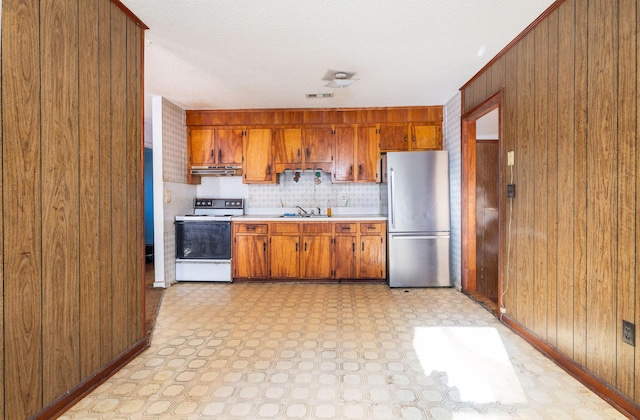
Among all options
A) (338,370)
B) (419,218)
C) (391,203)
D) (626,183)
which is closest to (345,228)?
(391,203)

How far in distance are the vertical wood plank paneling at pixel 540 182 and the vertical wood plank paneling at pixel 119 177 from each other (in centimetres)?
287

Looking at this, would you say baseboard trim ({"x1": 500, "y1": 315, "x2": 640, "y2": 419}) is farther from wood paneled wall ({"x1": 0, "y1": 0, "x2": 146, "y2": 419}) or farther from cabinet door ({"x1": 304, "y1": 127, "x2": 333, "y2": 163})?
cabinet door ({"x1": 304, "y1": 127, "x2": 333, "y2": 163})

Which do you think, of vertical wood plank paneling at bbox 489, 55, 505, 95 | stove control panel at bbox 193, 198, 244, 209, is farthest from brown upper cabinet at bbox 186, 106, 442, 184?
vertical wood plank paneling at bbox 489, 55, 505, 95

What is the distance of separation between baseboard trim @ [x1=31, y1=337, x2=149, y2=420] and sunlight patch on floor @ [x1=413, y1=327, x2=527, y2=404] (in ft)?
6.42

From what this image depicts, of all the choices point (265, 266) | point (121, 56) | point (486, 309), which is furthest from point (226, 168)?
point (486, 309)

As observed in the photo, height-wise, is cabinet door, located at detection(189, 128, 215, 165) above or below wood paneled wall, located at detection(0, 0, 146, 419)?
above

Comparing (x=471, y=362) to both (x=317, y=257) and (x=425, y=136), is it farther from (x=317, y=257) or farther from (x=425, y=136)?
(x=425, y=136)

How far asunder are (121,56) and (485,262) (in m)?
5.08

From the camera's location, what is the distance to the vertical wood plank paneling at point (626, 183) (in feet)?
5.18

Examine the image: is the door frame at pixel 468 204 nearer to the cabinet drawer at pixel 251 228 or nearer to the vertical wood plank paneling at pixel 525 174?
the vertical wood plank paneling at pixel 525 174

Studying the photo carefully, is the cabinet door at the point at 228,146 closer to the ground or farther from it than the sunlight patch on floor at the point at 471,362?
farther from it

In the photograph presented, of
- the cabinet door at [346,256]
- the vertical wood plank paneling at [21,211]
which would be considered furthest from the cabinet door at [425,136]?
the vertical wood plank paneling at [21,211]

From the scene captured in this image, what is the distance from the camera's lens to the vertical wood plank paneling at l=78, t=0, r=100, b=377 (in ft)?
5.88

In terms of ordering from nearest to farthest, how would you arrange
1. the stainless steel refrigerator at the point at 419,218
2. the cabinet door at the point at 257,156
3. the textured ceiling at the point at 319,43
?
the textured ceiling at the point at 319,43
the stainless steel refrigerator at the point at 419,218
the cabinet door at the point at 257,156
